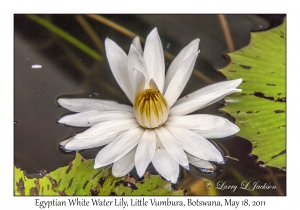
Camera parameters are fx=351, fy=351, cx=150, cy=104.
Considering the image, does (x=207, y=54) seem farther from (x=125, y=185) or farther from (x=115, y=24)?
(x=125, y=185)

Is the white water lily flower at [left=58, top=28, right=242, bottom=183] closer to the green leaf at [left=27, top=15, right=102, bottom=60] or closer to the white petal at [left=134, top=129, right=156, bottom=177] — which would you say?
the white petal at [left=134, top=129, right=156, bottom=177]

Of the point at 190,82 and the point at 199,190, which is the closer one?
the point at 199,190

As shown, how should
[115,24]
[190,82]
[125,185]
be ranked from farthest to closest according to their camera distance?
1. [115,24]
2. [190,82]
3. [125,185]

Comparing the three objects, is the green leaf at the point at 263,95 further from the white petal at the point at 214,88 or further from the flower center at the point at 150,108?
the flower center at the point at 150,108

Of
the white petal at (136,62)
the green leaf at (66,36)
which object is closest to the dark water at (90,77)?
the green leaf at (66,36)

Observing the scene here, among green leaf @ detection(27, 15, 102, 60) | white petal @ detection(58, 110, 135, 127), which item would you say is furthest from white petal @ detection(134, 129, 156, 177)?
green leaf @ detection(27, 15, 102, 60)

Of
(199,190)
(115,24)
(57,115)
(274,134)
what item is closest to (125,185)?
(199,190)
